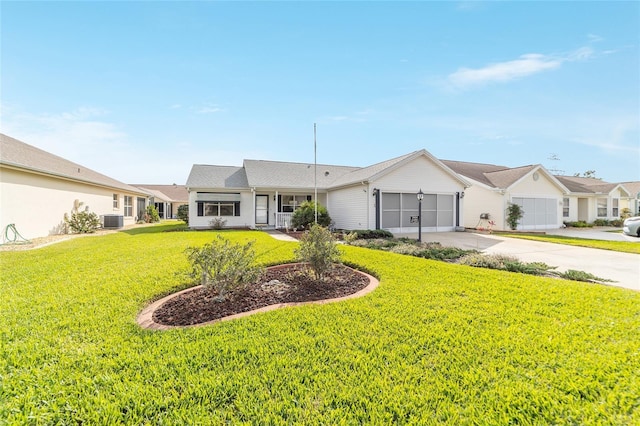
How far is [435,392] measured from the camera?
8.05ft

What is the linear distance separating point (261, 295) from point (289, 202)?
15.6m

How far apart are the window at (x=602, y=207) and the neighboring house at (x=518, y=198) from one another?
26.2ft

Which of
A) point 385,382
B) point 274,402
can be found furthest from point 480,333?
point 274,402

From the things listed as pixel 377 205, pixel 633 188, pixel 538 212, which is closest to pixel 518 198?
pixel 538 212

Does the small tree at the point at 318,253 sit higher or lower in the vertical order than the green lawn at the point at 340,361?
higher

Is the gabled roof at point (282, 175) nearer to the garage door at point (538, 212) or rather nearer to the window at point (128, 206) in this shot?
the garage door at point (538, 212)

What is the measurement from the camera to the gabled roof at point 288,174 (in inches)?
778

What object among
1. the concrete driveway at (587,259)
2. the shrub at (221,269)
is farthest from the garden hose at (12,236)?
the concrete driveway at (587,259)

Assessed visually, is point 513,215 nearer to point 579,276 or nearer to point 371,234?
point 371,234

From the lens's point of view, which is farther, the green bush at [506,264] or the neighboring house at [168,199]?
the neighboring house at [168,199]

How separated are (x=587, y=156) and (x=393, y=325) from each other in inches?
1299

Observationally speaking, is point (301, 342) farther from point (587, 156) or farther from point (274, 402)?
point (587, 156)

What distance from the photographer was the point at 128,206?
25250 mm

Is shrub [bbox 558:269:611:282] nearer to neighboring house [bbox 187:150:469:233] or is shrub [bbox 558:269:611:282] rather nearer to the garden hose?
neighboring house [bbox 187:150:469:233]
